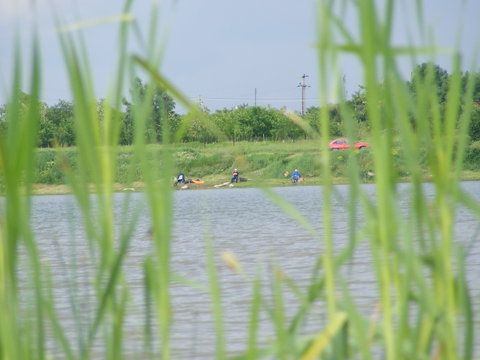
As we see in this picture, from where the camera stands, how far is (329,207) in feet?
3.55

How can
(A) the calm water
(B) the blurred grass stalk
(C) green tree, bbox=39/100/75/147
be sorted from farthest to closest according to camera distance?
(C) green tree, bbox=39/100/75/147, (A) the calm water, (B) the blurred grass stalk

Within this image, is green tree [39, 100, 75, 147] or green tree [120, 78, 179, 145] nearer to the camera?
green tree [120, 78, 179, 145]

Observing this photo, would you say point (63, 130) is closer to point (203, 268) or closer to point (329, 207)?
point (329, 207)

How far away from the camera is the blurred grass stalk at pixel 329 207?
109 centimetres

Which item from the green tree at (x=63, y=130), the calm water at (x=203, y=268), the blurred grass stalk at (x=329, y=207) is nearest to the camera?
the blurred grass stalk at (x=329, y=207)

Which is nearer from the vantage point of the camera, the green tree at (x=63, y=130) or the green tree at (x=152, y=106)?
the green tree at (x=152, y=106)

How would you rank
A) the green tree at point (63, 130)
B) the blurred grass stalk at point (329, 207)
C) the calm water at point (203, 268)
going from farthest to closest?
1. the green tree at point (63, 130)
2. the calm water at point (203, 268)
3. the blurred grass stalk at point (329, 207)

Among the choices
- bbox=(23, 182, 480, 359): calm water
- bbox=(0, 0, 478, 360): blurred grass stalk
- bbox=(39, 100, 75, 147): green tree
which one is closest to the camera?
bbox=(0, 0, 478, 360): blurred grass stalk

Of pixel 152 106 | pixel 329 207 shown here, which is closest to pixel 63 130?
pixel 152 106

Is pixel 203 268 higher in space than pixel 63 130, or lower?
lower

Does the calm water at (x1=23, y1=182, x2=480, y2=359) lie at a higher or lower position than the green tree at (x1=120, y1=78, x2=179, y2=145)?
lower

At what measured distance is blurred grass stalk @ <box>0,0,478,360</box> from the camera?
1.09 metres

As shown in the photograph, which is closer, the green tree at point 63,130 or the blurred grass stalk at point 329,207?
the blurred grass stalk at point 329,207

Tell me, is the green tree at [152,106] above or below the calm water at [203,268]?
above
